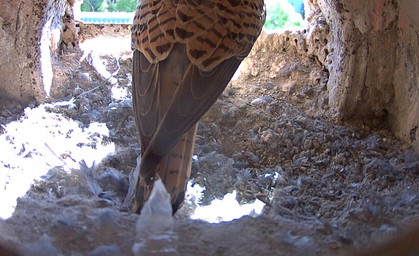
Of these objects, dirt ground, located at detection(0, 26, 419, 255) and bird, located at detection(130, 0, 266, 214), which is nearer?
dirt ground, located at detection(0, 26, 419, 255)

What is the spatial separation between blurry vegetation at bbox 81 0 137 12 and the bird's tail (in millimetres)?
1796

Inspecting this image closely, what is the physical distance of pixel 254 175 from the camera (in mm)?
1771

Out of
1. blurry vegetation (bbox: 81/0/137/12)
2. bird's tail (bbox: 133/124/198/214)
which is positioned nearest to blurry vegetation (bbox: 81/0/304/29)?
blurry vegetation (bbox: 81/0/137/12)

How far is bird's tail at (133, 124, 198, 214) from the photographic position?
4.23ft

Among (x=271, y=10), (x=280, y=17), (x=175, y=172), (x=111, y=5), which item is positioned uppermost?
(x=271, y=10)

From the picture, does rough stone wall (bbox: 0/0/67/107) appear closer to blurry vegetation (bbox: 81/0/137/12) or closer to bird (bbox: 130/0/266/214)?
bird (bbox: 130/0/266/214)

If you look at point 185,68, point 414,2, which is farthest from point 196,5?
point 414,2

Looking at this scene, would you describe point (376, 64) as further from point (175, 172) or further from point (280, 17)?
point (280, 17)

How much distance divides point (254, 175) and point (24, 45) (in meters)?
1.11

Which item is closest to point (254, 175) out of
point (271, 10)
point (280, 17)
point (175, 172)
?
point (175, 172)

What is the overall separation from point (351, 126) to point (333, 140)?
132 mm

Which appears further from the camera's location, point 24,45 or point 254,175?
point 24,45

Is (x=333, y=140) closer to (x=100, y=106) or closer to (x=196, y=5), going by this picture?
(x=196, y=5)

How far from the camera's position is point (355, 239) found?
85cm
